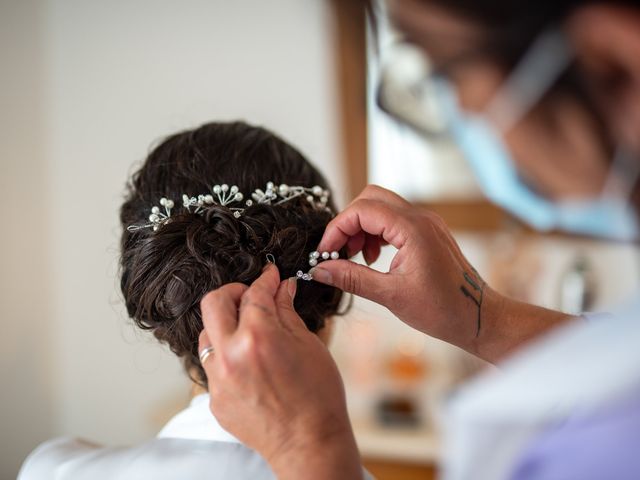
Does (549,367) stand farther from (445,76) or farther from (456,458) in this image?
(445,76)

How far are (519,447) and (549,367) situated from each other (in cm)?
9

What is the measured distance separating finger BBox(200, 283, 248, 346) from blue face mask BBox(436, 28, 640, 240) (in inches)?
47.7

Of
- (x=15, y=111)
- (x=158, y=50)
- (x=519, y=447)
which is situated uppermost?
(x=158, y=50)

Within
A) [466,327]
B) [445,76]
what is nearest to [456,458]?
[466,327]

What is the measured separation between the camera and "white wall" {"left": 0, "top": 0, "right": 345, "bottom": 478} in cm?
183

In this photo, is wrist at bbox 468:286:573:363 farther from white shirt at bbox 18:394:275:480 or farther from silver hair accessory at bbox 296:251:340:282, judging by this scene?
white shirt at bbox 18:394:275:480

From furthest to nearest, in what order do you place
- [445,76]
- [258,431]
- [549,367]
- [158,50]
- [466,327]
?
[158,50] < [445,76] < [466,327] < [258,431] < [549,367]

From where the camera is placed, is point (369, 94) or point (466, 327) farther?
point (369, 94)

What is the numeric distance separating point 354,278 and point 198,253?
0.24m

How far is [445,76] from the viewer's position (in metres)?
1.56

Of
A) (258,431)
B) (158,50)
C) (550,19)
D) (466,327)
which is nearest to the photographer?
(258,431)

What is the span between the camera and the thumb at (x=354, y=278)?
765mm

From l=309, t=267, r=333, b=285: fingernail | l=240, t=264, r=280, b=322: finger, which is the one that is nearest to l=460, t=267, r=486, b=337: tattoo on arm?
l=309, t=267, r=333, b=285: fingernail

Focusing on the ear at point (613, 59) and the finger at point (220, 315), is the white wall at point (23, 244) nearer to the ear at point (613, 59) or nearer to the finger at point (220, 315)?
the finger at point (220, 315)
